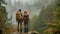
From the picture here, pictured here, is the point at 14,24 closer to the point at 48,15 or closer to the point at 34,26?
the point at 34,26

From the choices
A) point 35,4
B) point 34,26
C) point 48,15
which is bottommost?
point 34,26

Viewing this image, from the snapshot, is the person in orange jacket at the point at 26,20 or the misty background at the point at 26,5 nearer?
the person in orange jacket at the point at 26,20

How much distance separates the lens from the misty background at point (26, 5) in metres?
3.96

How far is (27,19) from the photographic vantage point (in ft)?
12.0

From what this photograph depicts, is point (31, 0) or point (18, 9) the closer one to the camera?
point (18, 9)

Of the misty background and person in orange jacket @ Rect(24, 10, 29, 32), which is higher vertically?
the misty background

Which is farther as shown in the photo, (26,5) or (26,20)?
(26,5)

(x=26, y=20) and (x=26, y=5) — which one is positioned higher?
(x=26, y=5)

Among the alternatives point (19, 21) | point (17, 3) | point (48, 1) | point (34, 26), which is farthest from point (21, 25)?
point (48, 1)

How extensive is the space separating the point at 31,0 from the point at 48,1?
410mm

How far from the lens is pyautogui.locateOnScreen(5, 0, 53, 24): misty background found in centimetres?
396

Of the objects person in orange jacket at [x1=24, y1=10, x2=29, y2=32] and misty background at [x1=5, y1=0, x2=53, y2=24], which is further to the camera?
misty background at [x1=5, y1=0, x2=53, y2=24]

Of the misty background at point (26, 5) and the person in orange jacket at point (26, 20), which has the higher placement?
the misty background at point (26, 5)

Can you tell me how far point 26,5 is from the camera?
414 cm
